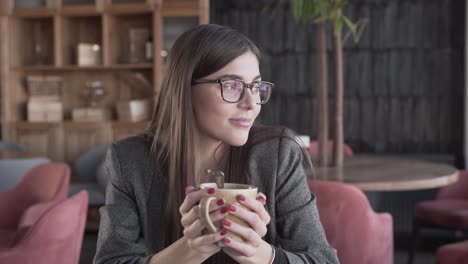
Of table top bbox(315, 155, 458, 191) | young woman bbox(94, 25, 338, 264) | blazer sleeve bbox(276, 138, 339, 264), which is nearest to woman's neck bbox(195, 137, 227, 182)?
young woman bbox(94, 25, 338, 264)

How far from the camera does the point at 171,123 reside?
140cm

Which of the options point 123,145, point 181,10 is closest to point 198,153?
point 123,145

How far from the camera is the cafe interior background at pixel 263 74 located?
545 cm

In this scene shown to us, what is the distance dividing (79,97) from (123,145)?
4.82 meters

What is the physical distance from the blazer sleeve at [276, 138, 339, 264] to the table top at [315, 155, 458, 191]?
5.17 ft

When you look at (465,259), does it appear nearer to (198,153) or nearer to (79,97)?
(198,153)

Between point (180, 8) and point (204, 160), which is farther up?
point (180, 8)

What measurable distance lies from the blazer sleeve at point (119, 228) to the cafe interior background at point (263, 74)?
368 centimetres

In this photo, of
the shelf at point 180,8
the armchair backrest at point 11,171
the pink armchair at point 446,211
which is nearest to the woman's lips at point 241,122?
the armchair backrest at point 11,171

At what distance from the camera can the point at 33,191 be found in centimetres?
304

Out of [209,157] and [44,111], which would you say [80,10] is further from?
[209,157]

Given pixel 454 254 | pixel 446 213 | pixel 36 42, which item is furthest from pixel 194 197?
pixel 36 42

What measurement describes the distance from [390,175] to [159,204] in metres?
2.03

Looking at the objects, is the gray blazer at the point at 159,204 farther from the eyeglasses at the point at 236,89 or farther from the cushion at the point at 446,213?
the cushion at the point at 446,213
